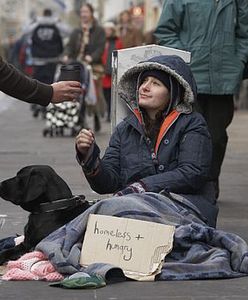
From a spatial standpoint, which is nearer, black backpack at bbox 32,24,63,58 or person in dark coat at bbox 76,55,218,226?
person in dark coat at bbox 76,55,218,226

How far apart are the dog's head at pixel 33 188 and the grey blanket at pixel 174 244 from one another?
23 centimetres

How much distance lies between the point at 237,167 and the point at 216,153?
2.98m

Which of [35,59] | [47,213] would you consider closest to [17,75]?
[47,213]

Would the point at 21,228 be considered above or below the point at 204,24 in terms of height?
below

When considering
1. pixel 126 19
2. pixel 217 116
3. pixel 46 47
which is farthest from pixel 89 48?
pixel 217 116

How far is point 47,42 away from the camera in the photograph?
20.9 metres

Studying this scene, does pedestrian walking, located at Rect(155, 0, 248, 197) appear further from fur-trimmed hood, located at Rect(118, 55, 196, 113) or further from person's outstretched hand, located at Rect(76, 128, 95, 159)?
person's outstretched hand, located at Rect(76, 128, 95, 159)

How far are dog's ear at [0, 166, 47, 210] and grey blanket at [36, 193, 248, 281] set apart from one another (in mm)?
262

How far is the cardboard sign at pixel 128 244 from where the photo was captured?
6.00 meters

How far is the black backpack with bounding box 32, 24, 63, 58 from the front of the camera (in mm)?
20688

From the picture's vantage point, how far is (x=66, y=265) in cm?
602

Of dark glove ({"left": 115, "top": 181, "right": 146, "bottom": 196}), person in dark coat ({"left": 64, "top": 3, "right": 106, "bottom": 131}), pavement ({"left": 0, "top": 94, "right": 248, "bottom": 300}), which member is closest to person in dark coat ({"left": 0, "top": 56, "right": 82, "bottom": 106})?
dark glove ({"left": 115, "top": 181, "right": 146, "bottom": 196})

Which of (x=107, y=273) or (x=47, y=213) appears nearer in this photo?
(x=107, y=273)

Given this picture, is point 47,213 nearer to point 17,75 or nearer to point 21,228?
point 17,75
